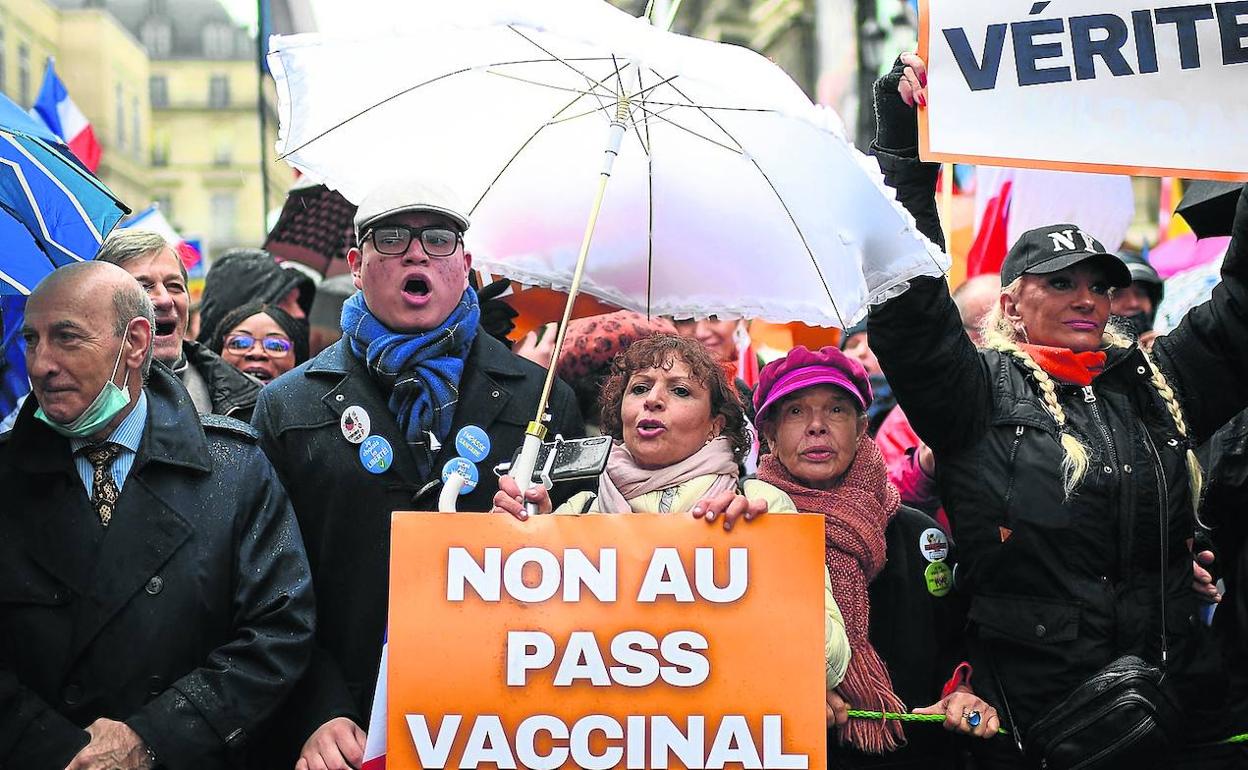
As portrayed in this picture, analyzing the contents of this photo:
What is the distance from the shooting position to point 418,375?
4.50m

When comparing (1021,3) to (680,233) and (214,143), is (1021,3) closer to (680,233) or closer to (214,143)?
(680,233)

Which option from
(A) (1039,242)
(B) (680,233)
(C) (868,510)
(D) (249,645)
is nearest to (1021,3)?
(A) (1039,242)

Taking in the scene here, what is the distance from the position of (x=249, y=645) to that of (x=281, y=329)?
2588 mm

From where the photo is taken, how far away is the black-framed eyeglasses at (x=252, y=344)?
6.34 metres

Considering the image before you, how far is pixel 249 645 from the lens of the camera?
4.00 meters

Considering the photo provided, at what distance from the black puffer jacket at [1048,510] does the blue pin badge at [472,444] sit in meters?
1.17

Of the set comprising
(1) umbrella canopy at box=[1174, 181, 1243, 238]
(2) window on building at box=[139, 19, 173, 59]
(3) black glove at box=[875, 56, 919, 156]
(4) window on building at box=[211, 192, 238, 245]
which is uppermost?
(2) window on building at box=[139, 19, 173, 59]

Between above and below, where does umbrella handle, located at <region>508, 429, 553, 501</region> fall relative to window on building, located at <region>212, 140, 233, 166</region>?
below

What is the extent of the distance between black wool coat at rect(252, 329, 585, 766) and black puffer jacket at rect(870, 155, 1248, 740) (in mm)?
1213

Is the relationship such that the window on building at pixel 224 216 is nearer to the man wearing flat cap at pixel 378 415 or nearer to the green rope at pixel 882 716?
the man wearing flat cap at pixel 378 415

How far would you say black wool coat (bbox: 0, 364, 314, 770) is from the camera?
3.92 m

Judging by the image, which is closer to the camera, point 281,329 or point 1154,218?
point 281,329

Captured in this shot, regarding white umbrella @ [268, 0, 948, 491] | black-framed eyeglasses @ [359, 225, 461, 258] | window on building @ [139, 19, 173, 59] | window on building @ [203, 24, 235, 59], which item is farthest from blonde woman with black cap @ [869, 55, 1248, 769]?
window on building @ [203, 24, 235, 59]

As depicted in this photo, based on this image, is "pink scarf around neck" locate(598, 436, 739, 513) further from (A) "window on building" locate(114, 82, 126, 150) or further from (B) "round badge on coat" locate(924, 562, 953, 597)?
(A) "window on building" locate(114, 82, 126, 150)
